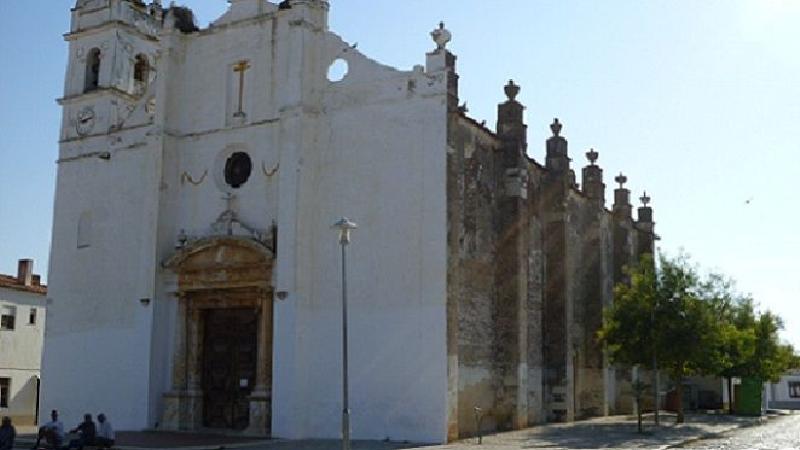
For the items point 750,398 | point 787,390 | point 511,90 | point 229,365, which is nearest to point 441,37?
point 511,90

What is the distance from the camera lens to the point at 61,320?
2888cm

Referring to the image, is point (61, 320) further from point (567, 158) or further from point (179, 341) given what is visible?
point (567, 158)

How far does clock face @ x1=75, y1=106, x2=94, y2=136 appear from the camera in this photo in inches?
1179


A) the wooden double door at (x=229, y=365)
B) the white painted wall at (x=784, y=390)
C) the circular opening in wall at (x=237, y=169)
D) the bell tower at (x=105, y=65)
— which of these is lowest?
the white painted wall at (x=784, y=390)

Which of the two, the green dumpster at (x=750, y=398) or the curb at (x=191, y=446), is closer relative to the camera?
the curb at (x=191, y=446)

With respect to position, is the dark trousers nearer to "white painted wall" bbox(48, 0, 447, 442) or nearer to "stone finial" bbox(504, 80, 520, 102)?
"white painted wall" bbox(48, 0, 447, 442)

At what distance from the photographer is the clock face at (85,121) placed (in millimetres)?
29938

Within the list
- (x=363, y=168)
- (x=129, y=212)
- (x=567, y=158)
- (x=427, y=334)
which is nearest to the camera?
(x=427, y=334)

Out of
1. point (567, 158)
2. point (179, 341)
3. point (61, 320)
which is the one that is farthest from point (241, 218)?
point (567, 158)

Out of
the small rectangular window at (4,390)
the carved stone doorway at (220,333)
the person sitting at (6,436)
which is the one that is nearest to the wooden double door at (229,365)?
the carved stone doorway at (220,333)

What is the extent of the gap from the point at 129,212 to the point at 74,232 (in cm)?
258

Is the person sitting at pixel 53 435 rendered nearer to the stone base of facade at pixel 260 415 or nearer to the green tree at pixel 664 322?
the stone base of facade at pixel 260 415

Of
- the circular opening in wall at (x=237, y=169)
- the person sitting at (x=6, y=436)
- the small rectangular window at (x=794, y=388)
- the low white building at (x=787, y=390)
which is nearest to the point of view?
the person sitting at (x=6, y=436)

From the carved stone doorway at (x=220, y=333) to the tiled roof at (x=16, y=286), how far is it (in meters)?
15.6
